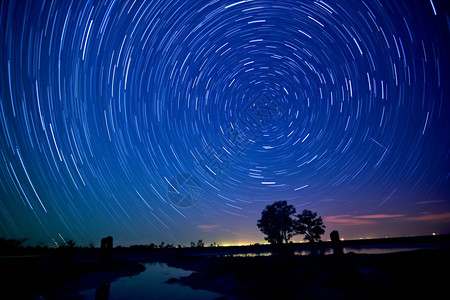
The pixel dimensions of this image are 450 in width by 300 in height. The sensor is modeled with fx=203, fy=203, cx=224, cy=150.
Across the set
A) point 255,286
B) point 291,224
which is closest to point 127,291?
point 255,286

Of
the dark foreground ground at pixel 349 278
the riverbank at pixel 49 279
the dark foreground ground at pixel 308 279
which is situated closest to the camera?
the dark foreground ground at pixel 349 278

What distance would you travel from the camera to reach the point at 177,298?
1822 cm

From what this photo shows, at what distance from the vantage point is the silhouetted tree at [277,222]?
5422cm

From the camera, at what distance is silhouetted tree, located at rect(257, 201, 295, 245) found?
5422 centimetres

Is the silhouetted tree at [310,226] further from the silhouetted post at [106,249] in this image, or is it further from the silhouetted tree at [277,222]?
the silhouetted post at [106,249]

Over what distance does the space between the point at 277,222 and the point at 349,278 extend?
43.9m

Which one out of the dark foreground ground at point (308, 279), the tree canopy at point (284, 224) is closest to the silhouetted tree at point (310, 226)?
the tree canopy at point (284, 224)

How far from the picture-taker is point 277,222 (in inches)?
2181

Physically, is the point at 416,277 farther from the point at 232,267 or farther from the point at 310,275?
the point at 232,267

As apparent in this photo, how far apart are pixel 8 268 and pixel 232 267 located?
23.9 m

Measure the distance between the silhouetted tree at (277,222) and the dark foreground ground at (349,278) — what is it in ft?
112

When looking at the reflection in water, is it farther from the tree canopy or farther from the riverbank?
the tree canopy

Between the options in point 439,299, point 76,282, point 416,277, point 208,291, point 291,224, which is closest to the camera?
point 439,299

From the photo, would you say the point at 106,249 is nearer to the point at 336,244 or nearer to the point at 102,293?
the point at 102,293
